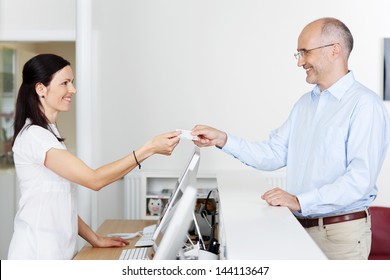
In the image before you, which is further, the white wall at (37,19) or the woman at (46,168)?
the white wall at (37,19)

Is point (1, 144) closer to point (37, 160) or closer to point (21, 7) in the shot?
point (21, 7)

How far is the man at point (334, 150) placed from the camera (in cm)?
240

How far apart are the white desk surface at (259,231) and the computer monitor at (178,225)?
0.45 ft

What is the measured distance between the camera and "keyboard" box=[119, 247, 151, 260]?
2.81m

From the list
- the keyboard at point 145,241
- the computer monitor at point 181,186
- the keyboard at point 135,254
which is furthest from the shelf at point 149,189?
the computer monitor at point 181,186

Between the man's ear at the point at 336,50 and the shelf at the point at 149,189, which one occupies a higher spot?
the man's ear at the point at 336,50

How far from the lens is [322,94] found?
2699mm

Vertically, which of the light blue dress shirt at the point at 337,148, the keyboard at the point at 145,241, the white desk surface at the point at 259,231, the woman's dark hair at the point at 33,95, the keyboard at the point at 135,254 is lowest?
the keyboard at the point at 135,254

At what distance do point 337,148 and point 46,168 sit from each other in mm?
1251

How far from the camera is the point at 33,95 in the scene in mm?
2652

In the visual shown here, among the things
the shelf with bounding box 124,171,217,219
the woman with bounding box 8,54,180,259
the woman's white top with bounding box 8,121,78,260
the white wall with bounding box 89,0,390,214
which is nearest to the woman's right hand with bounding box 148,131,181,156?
the woman with bounding box 8,54,180,259

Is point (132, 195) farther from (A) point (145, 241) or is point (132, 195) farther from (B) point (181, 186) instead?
(B) point (181, 186)

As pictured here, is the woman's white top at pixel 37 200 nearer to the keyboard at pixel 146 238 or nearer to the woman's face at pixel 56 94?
the woman's face at pixel 56 94

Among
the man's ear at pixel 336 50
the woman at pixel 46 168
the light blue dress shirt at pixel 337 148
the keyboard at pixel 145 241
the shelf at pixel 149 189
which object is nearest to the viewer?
the light blue dress shirt at pixel 337 148
